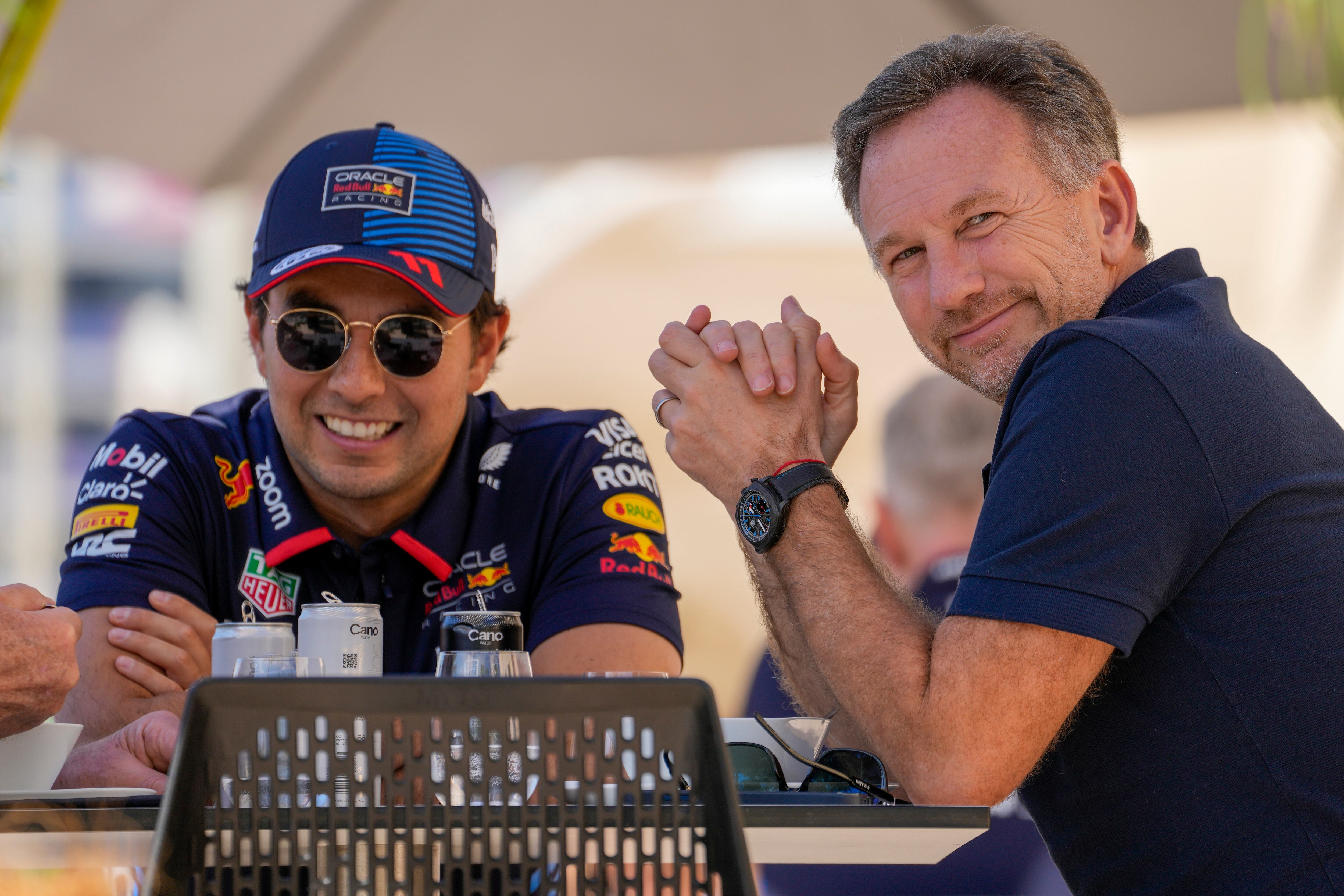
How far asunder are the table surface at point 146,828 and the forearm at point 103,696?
0.72m

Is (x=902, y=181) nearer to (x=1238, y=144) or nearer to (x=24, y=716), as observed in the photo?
(x=24, y=716)

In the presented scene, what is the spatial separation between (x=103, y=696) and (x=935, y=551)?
2239 millimetres

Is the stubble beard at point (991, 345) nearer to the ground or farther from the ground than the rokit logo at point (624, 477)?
nearer to the ground

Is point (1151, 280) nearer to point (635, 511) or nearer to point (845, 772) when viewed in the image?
point (845, 772)

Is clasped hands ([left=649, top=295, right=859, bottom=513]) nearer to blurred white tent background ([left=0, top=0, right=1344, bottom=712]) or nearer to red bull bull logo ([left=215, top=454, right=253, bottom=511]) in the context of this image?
blurred white tent background ([left=0, top=0, right=1344, bottom=712])

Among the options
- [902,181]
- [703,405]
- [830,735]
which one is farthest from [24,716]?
[902,181]

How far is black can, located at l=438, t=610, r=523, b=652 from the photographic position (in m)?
1.35

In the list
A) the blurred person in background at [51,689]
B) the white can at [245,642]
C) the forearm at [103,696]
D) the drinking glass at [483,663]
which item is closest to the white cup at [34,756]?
the blurred person in background at [51,689]

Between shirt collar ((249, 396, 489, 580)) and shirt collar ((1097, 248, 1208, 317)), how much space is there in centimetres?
112

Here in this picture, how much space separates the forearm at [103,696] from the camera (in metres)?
1.74

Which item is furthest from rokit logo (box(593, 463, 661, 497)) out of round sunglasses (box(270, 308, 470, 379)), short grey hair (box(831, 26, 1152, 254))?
short grey hair (box(831, 26, 1152, 254))

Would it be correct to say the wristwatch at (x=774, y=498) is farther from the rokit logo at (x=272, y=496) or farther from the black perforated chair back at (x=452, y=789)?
the rokit logo at (x=272, y=496)

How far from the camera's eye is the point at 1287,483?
1265 mm

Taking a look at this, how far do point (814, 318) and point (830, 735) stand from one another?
0.56 metres
